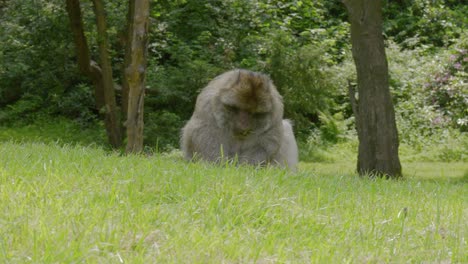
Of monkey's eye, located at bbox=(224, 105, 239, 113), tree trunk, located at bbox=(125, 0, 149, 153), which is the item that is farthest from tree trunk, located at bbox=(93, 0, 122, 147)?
monkey's eye, located at bbox=(224, 105, 239, 113)

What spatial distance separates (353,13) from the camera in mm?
10992

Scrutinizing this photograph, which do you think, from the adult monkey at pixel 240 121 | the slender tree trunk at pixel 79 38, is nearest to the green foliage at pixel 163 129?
the slender tree trunk at pixel 79 38

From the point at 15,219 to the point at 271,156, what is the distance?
18.3 ft

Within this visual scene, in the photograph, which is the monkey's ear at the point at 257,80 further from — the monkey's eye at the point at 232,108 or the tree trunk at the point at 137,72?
the tree trunk at the point at 137,72

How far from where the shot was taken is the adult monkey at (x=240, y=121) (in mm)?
9078

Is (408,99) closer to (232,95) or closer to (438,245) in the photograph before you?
(232,95)

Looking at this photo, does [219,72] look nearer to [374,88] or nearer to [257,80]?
[374,88]

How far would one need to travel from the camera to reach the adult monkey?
9.08 m

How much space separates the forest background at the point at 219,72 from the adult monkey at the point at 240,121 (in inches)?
328

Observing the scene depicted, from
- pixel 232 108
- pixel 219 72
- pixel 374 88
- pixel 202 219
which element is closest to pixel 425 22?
pixel 219 72

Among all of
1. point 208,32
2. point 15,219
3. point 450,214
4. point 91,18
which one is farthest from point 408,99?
point 15,219

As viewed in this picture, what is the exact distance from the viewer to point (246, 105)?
29.8 feet

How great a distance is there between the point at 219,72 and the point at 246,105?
1001 cm

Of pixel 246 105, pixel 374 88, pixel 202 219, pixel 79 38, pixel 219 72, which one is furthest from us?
pixel 219 72
